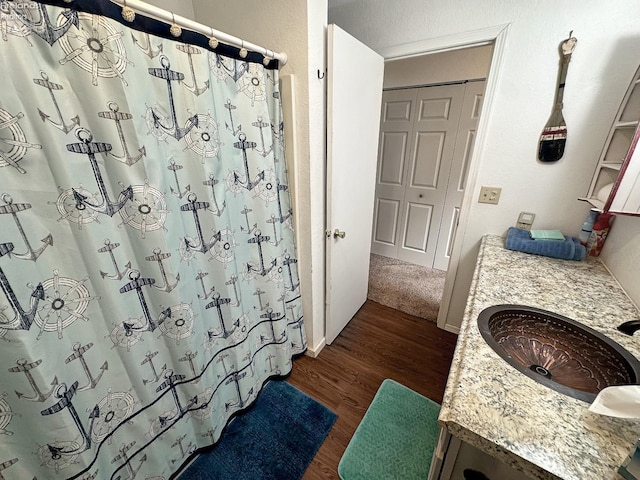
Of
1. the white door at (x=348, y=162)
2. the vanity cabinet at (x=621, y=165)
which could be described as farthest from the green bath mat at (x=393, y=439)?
the vanity cabinet at (x=621, y=165)

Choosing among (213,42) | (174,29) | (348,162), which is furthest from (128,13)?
(348,162)

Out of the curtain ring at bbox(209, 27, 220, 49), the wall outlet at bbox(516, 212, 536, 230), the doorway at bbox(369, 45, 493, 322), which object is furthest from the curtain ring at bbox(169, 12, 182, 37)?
the doorway at bbox(369, 45, 493, 322)

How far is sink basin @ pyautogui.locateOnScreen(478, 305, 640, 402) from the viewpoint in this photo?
697 millimetres

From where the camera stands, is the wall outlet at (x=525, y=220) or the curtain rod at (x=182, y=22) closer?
the curtain rod at (x=182, y=22)

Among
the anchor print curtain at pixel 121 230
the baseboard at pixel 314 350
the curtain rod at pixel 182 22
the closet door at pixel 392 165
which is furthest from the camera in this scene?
the closet door at pixel 392 165

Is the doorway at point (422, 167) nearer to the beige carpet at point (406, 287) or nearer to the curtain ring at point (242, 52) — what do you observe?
the beige carpet at point (406, 287)

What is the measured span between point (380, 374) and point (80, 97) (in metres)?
1.86

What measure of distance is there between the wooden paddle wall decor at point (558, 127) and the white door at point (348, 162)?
2.90 ft

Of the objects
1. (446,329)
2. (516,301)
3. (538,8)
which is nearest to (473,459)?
(516,301)

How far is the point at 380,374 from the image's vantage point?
1.59 meters

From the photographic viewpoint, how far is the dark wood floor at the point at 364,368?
129 centimetres

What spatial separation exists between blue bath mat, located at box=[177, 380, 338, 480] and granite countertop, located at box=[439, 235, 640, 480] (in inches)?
38.3

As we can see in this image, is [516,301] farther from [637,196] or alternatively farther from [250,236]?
[250,236]

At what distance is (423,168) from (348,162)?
5.02 ft
